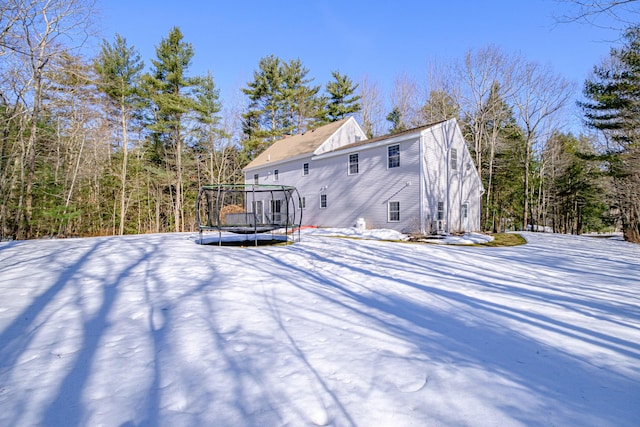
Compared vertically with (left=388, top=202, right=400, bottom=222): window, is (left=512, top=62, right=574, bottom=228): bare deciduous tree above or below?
above

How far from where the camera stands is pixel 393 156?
49.4ft

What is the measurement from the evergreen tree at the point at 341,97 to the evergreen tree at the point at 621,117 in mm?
17013

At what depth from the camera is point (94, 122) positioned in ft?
55.4

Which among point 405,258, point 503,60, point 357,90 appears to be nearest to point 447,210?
point 405,258

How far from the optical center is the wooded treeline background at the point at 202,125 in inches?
464

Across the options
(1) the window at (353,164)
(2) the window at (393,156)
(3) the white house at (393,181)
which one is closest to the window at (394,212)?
(3) the white house at (393,181)

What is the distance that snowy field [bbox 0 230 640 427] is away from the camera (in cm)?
183

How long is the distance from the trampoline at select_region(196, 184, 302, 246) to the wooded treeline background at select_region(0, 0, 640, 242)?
11.7 ft

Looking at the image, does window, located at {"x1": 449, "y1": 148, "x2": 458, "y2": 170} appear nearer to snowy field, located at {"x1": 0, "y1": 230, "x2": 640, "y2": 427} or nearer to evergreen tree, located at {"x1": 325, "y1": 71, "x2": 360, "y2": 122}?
snowy field, located at {"x1": 0, "y1": 230, "x2": 640, "y2": 427}

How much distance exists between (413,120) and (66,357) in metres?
28.0

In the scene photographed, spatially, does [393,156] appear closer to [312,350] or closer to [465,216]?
[465,216]

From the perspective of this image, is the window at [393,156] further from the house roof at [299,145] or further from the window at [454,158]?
the house roof at [299,145]

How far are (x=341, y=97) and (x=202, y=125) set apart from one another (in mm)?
13224

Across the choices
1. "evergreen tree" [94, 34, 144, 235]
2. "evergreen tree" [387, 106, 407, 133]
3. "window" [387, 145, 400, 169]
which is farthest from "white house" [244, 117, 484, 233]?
"evergreen tree" [94, 34, 144, 235]
